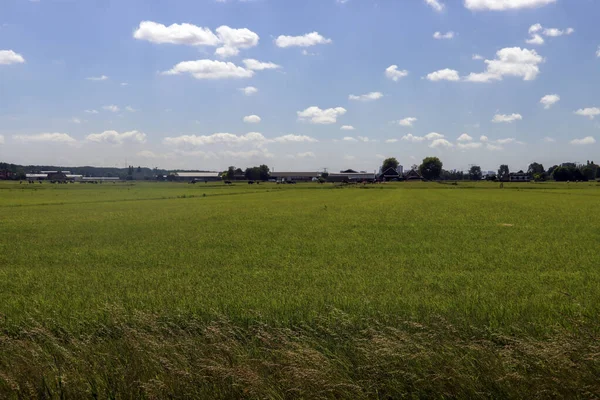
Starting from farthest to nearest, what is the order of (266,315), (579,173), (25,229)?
(579,173), (25,229), (266,315)

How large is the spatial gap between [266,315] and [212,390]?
8.27 feet

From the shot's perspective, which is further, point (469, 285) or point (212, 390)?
point (469, 285)

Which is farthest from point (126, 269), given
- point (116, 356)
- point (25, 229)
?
point (25, 229)

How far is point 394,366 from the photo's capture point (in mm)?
6148

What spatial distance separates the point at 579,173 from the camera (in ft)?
595

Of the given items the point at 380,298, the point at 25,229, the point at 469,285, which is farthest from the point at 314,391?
the point at 25,229

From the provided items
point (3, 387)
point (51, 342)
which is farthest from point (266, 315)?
point (3, 387)

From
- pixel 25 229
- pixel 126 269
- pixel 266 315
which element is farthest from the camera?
pixel 25 229

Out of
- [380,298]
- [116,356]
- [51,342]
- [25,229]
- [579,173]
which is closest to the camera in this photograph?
[116,356]

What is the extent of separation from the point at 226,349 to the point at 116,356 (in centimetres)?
171

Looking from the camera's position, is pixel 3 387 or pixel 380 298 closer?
pixel 3 387

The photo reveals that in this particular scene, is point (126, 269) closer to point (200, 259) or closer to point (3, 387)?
point (200, 259)

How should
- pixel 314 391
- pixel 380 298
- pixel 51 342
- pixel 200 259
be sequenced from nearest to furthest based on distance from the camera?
pixel 314 391 → pixel 51 342 → pixel 380 298 → pixel 200 259

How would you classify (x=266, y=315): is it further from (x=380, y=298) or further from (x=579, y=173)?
(x=579, y=173)
